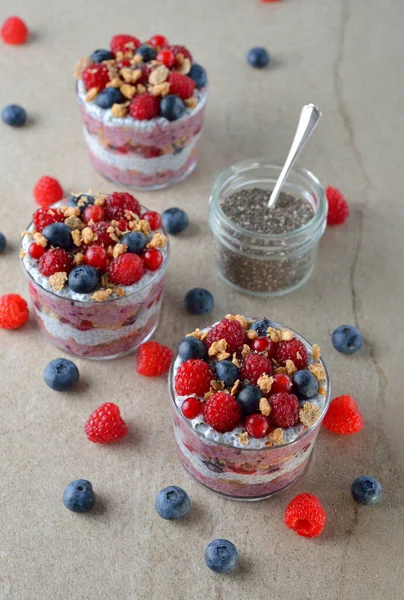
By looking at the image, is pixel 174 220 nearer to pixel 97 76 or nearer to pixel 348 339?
pixel 97 76

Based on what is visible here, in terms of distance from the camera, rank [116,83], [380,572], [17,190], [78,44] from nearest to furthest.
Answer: [380,572], [116,83], [17,190], [78,44]

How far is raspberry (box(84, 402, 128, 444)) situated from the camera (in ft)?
7.23

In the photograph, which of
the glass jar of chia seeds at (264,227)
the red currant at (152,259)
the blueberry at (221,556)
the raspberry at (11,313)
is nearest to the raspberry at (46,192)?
the raspberry at (11,313)

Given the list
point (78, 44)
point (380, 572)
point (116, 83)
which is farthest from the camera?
point (78, 44)

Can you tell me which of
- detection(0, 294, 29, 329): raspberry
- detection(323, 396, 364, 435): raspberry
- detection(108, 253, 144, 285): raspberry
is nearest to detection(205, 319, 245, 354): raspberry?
detection(108, 253, 144, 285): raspberry

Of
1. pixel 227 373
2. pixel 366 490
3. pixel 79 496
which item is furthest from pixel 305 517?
pixel 79 496

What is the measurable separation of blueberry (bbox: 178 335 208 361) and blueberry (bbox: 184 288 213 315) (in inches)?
18.9

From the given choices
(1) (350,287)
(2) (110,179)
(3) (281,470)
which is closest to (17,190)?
(2) (110,179)

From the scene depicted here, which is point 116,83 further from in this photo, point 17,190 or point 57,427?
point 57,427

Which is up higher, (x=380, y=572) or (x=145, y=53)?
(x=145, y=53)

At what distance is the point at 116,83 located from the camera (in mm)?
2674

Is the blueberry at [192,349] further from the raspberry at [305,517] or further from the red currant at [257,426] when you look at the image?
the raspberry at [305,517]

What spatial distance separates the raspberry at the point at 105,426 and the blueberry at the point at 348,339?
28.6 inches

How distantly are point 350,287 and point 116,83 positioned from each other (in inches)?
41.7
